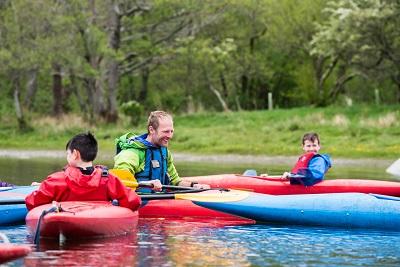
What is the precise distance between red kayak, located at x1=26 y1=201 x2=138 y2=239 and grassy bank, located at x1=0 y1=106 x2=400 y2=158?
1654 cm

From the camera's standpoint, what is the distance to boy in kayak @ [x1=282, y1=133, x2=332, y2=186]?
1416 cm

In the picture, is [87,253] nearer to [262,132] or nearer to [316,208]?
[316,208]

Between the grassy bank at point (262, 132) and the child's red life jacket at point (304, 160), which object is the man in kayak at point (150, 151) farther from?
the grassy bank at point (262, 132)

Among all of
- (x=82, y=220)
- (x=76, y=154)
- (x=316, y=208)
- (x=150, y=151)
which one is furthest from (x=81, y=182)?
(x=316, y=208)

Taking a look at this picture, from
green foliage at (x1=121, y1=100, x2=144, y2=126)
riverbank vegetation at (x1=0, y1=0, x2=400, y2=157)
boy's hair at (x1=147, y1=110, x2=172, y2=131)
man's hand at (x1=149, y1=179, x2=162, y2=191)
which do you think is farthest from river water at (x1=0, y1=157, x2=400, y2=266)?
green foliage at (x1=121, y1=100, x2=144, y2=126)

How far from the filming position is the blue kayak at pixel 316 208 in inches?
450

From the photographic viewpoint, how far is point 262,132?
102 feet

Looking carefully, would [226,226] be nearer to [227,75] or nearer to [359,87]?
[227,75]

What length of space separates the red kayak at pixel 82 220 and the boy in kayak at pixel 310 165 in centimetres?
444

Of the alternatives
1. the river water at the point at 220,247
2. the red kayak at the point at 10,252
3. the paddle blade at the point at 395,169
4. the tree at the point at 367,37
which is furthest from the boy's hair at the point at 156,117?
the tree at the point at 367,37

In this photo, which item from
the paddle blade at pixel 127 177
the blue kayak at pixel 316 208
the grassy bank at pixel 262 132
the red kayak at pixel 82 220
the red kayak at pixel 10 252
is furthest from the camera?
the grassy bank at pixel 262 132

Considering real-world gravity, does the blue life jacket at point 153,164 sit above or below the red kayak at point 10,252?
above

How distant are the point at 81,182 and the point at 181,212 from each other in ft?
8.22

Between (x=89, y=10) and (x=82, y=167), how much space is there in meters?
26.9
